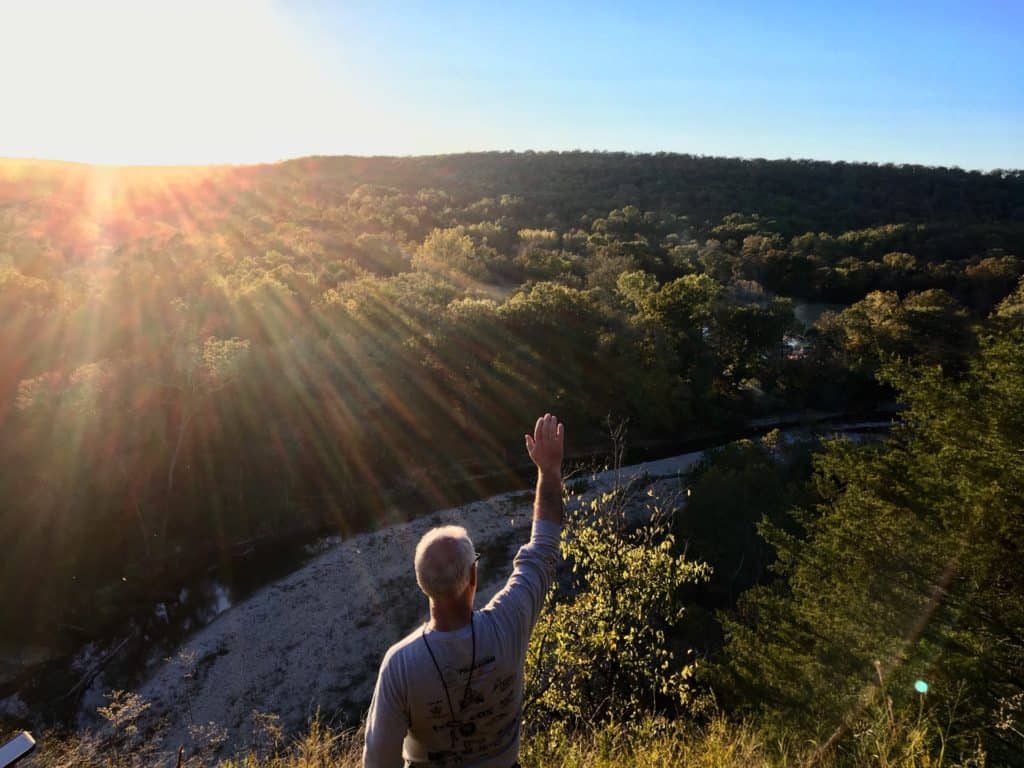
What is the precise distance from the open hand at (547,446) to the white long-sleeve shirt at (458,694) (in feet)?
1.76

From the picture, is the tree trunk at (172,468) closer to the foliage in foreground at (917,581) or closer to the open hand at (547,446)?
the foliage in foreground at (917,581)

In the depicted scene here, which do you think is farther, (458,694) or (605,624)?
(605,624)

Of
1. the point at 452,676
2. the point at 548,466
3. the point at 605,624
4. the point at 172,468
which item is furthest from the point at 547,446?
the point at 172,468

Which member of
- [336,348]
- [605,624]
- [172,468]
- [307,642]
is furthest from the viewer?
[336,348]

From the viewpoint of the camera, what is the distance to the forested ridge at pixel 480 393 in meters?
7.46

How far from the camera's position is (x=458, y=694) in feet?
6.78

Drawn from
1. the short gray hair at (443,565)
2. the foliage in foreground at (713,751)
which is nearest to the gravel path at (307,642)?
the foliage in foreground at (713,751)

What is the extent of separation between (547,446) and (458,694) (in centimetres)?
108

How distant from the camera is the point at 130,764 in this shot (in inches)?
393

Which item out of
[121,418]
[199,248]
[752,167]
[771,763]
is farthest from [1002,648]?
[752,167]

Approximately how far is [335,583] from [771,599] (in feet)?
39.5

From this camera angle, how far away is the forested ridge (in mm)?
7465

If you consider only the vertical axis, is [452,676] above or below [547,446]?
below

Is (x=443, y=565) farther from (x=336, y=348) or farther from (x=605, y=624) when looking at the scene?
(x=336, y=348)
